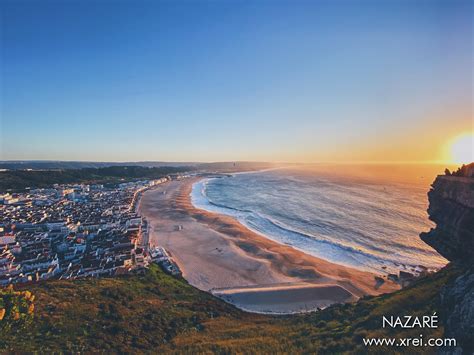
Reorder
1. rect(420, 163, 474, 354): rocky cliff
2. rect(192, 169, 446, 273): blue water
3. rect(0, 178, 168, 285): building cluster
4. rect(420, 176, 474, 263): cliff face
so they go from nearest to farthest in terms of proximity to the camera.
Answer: rect(420, 163, 474, 354): rocky cliff → rect(420, 176, 474, 263): cliff face → rect(0, 178, 168, 285): building cluster → rect(192, 169, 446, 273): blue water

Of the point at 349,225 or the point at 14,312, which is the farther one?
the point at 349,225

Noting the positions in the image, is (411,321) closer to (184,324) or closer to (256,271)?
(184,324)

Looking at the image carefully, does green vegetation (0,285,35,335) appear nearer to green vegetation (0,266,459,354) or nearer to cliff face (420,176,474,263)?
green vegetation (0,266,459,354)

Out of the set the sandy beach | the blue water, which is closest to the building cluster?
the sandy beach

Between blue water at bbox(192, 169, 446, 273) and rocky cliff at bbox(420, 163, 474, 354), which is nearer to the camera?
rocky cliff at bbox(420, 163, 474, 354)

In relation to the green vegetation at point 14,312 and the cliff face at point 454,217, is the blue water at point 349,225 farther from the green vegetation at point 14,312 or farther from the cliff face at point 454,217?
the green vegetation at point 14,312

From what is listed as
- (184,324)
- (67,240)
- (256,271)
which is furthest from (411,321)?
(67,240)
